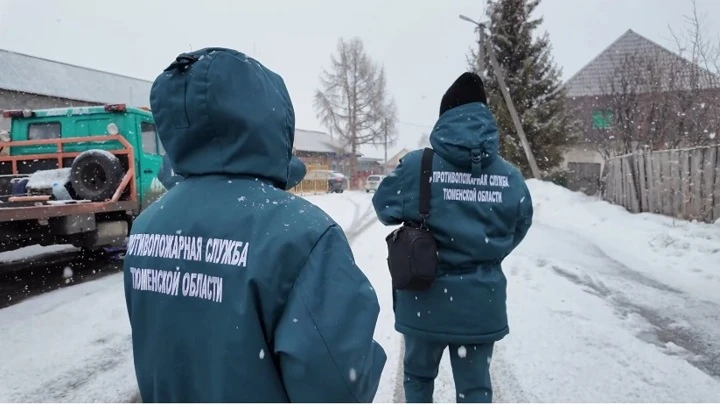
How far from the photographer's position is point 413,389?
2.56 m

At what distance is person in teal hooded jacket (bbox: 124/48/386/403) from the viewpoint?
4.07ft

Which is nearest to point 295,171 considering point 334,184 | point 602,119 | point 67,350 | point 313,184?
point 67,350

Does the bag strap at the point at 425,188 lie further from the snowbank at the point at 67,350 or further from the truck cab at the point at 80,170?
the truck cab at the point at 80,170

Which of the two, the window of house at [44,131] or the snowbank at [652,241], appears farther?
the window of house at [44,131]

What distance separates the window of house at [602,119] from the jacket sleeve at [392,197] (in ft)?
62.2

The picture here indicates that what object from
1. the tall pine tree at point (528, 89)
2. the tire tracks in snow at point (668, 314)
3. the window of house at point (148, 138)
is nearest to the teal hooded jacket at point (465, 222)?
the tire tracks in snow at point (668, 314)

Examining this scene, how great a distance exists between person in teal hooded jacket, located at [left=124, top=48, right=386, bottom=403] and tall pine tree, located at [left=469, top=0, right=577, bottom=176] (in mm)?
21402

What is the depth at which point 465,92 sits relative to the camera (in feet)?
8.17

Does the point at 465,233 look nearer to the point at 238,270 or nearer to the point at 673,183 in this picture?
the point at 238,270

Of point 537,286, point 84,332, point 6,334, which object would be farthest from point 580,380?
point 6,334

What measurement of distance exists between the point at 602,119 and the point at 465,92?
2106 centimetres

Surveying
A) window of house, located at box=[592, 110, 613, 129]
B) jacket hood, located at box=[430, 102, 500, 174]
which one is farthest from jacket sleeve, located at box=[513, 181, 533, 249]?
window of house, located at box=[592, 110, 613, 129]

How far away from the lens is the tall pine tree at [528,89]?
71.3ft

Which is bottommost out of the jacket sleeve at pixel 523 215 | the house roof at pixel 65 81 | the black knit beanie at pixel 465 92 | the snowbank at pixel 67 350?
the snowbank at pixel 67 350
